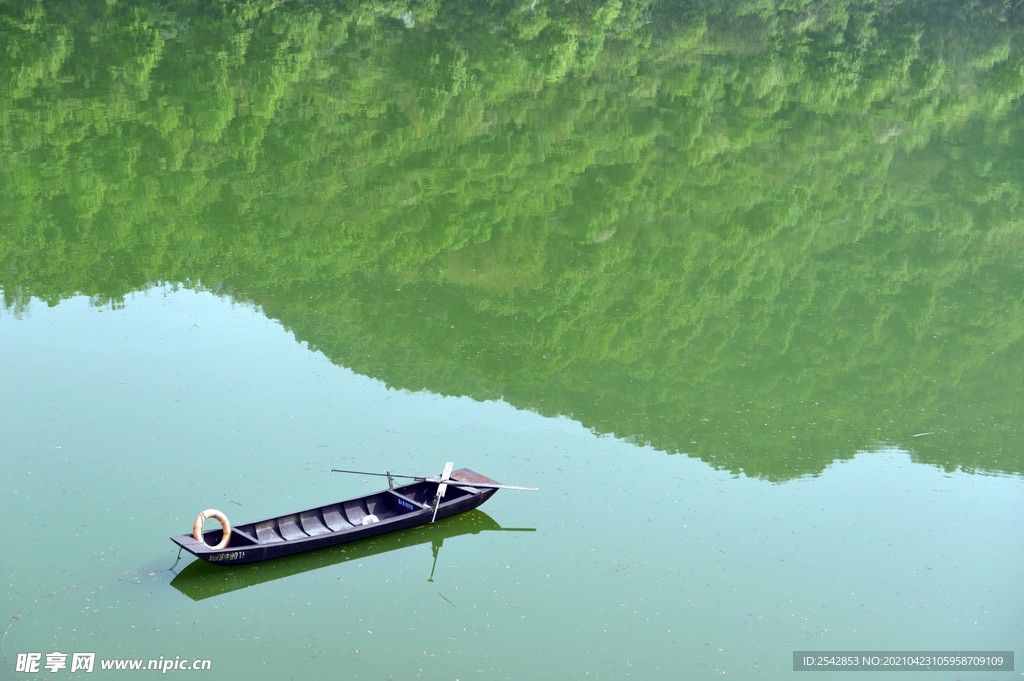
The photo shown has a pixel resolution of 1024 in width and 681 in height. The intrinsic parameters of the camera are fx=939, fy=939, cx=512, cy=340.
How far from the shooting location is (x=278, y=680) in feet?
26.6

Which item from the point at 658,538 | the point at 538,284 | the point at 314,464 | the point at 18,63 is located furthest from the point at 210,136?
the point at 658,538

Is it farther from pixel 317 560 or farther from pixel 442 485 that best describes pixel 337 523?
pixel 442 485

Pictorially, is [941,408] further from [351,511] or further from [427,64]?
[427,64]

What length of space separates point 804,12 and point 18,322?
4343 cm

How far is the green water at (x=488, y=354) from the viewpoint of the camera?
9.06 m

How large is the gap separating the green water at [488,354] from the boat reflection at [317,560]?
0.03 m

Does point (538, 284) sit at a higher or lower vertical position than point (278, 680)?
higher

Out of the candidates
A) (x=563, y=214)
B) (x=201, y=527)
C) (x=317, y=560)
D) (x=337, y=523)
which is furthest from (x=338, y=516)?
(x=563, y=214)

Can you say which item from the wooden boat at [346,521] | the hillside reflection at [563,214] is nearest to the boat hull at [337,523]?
the wooden boat at [346,521]

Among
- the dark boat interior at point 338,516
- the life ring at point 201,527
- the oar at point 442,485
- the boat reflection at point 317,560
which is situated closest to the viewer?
the life ring at point 201,527

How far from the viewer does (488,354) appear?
1420 centimetres

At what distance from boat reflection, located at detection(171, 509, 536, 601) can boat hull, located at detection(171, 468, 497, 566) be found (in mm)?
99

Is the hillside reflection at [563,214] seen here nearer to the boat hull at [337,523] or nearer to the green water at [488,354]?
the green water at [488,354]

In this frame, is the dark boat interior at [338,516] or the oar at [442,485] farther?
the oar at [442,485]
